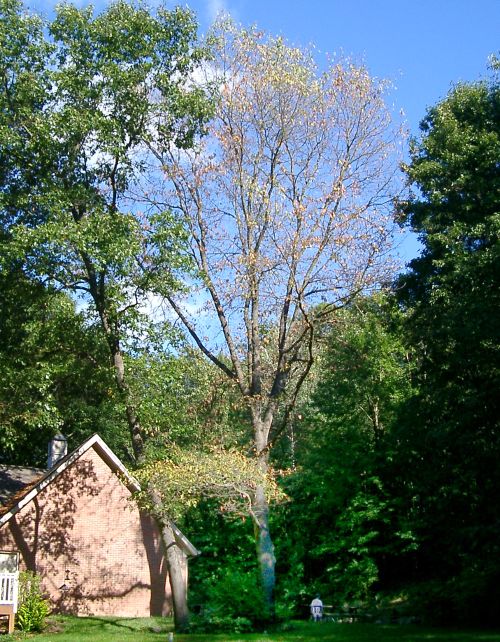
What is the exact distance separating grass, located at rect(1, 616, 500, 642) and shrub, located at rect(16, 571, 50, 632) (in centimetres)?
45

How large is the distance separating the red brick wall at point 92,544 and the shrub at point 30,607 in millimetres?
3002

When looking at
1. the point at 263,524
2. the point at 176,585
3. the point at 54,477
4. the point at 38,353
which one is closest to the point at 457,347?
the point at 263,524

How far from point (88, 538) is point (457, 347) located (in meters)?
13.8

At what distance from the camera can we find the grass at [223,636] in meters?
17.3

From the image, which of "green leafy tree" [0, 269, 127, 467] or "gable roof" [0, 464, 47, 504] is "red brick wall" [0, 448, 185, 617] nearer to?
"gable roof" [0, 464, 47, 504]

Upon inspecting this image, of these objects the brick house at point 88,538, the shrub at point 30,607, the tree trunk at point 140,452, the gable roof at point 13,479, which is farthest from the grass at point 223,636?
the gable roof at point 13,479

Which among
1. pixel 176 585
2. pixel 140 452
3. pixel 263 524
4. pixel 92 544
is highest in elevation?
pixel 140 452

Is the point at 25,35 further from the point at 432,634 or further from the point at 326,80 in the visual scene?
the point at 432,634

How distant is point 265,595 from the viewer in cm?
1950

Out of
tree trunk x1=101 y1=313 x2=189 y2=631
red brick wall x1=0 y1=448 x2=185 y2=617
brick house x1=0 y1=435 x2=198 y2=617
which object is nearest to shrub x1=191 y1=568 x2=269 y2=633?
tree trunk x1=101 y1=313 x2=189 y2=631

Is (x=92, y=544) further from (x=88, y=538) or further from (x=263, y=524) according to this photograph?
(x=263, y=524)

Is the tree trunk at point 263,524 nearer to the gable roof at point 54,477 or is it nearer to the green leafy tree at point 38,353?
the gable roof at point 54,477

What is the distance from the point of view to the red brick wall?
24656mm

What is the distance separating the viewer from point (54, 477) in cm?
2462
